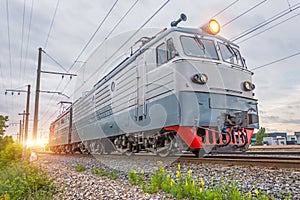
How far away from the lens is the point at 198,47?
22.7ft

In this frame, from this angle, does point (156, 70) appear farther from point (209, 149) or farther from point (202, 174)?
point (202, 174)

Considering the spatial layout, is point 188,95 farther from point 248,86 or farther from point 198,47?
point 248,86

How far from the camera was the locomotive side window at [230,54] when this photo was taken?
293 inches

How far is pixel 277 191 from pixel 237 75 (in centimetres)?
411

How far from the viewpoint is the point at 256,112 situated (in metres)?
7.38

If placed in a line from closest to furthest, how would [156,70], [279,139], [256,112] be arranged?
[156,70], [256,112], [279,139]

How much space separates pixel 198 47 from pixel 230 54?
1.31m

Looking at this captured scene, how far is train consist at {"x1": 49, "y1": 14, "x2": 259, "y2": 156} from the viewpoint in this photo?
609 cm

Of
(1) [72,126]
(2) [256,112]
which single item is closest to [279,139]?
(1) [72,126]

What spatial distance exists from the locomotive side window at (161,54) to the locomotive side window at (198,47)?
1.67 ft

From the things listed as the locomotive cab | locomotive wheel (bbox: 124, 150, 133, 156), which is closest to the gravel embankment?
the locomotive cab

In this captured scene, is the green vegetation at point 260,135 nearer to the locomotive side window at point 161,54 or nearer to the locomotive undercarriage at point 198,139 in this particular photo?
the locomotive undercarriage at point 198,139

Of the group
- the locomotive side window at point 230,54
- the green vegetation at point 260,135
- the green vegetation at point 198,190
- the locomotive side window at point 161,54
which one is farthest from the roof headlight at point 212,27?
the green vegetation at point 260,135

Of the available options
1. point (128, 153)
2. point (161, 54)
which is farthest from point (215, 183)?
point (128, 153)
